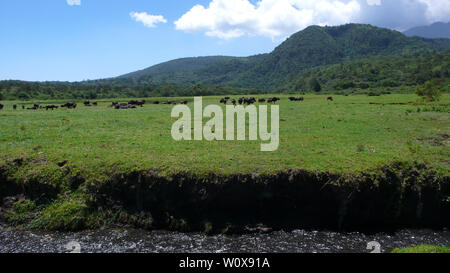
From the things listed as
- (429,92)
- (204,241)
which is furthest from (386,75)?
(204,241)

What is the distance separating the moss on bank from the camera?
10383mm

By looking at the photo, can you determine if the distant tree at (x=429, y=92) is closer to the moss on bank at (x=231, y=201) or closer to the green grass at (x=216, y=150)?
the green grass at (x=216, y=150)

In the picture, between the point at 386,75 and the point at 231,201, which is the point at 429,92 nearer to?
the point at 231,201

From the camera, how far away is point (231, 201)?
35.2ft

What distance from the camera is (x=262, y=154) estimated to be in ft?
42.9

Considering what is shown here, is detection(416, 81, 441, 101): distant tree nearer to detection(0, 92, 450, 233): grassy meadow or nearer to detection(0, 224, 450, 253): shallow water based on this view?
detection(0, 92, 450, 233): grassy meadow

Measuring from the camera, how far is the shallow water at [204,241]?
9.05 metres

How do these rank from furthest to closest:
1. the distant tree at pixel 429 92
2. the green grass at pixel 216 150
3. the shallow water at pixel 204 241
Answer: the distant tree at pixel 429 92
the green grass at pixel 216 150
the shallow water at pixel 204 241

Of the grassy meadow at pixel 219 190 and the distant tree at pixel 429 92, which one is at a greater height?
the distant tree at pixel 429 92

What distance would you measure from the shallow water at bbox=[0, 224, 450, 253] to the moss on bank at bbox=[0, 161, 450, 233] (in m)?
0.45

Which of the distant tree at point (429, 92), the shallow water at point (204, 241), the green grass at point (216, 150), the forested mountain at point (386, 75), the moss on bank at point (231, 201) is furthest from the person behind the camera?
the forested mountain at point (386, 75)

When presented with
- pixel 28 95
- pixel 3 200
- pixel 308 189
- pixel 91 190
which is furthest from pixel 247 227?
pixel 28 95

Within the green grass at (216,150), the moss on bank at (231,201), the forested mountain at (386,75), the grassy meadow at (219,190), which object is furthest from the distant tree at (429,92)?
the forested mountain at (386,75)

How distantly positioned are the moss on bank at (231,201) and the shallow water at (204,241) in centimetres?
45
